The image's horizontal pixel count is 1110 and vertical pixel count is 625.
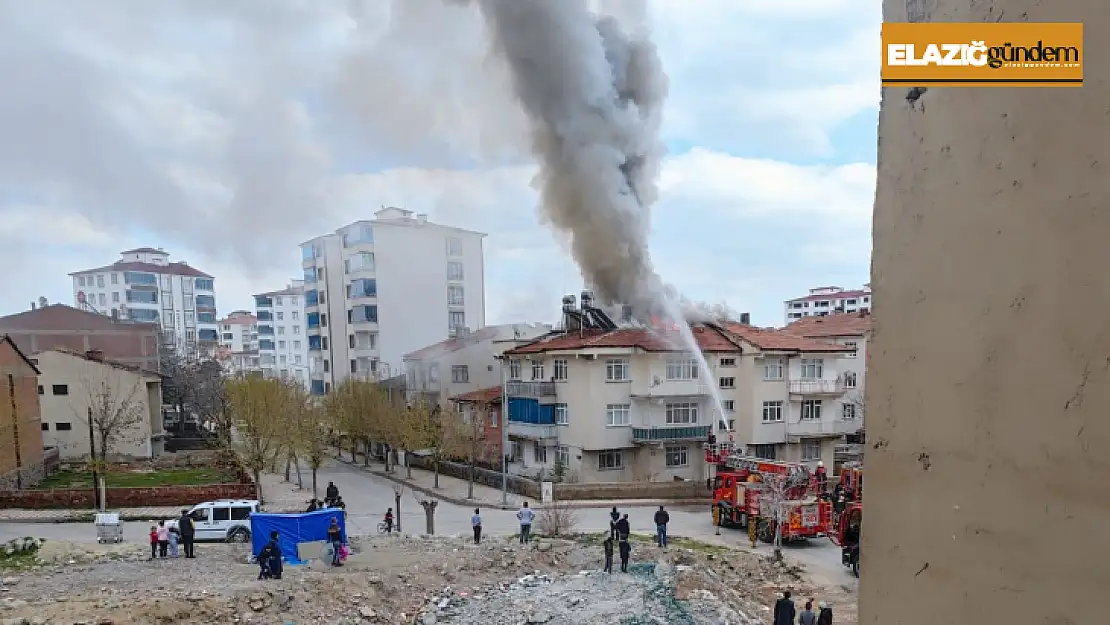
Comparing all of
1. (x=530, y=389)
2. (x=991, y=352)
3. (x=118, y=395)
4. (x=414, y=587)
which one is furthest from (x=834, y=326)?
(x=991, y=352)

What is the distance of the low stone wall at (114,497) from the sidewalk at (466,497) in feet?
25.5

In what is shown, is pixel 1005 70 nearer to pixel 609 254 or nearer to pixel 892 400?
pixel 892 400

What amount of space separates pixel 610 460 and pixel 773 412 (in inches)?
312

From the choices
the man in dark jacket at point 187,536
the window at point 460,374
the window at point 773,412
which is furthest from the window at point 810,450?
the man in dark jacket at point 187,536

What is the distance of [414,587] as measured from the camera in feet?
44.5

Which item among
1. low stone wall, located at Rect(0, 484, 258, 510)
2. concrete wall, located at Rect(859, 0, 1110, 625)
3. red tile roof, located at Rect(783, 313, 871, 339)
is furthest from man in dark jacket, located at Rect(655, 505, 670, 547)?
red tile roof, located at Rect(783, 313, 871, 339)

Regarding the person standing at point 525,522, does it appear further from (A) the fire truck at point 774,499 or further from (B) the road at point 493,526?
(A) the fire truck at point 774,499

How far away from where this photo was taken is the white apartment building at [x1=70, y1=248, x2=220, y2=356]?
246ft

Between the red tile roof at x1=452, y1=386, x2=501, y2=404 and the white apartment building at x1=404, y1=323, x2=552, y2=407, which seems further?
the white apartment building at x1=404, y1=323, x2=552, y2=407

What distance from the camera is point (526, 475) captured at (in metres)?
29.3

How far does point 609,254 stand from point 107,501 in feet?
77.2

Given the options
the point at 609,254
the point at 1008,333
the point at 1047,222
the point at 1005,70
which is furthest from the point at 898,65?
the point at 609,254

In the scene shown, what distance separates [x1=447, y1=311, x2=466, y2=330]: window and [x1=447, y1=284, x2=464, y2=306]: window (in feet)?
2.61

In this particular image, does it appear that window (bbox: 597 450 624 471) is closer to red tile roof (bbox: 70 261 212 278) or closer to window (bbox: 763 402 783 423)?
window (bbox: 763 402 783 423)
